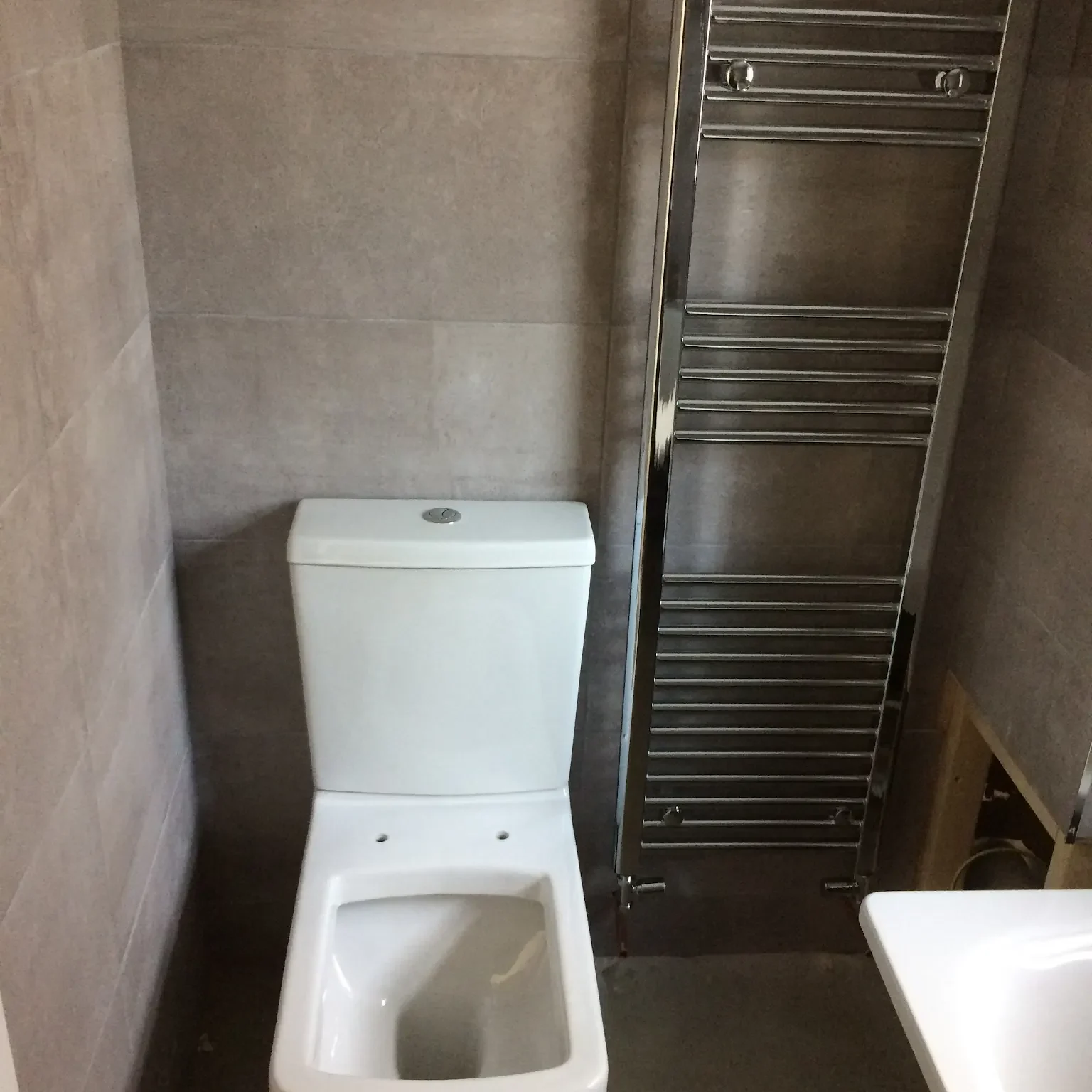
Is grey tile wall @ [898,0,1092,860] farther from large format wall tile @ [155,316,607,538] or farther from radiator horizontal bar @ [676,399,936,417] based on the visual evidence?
large format wall tile @ [155,316,607,538]

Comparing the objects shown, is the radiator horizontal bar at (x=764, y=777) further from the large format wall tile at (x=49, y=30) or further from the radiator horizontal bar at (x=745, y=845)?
the large format wall tile at (x=49, y=30)

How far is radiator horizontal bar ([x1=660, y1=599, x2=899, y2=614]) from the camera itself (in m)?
1.79

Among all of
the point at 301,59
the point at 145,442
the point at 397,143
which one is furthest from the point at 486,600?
the point at 301,59

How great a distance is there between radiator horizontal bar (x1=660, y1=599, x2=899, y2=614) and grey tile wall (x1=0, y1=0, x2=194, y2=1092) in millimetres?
827

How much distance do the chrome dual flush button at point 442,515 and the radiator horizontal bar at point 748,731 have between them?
51 cm

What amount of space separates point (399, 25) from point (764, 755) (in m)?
1.30

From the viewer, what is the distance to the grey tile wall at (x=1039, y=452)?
1464 millimetres

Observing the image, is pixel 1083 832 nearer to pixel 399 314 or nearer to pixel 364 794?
pixel 364 794

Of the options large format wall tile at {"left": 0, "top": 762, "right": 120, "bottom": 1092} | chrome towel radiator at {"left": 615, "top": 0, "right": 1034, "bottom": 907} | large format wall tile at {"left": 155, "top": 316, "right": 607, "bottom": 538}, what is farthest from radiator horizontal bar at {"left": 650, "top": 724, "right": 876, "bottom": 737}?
large format wall tile at {"left": 0, "top": 762, "right": 120, "bottom": 1092}

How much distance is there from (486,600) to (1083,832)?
884 mm

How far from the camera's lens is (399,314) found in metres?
1.63

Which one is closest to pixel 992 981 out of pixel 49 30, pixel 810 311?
pixel 810 311

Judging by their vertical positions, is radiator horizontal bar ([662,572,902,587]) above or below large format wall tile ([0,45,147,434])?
below

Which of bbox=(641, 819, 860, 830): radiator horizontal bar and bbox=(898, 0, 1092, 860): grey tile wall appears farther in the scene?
bbox=(641, 819, 860, 830): radiator horizontal bar
